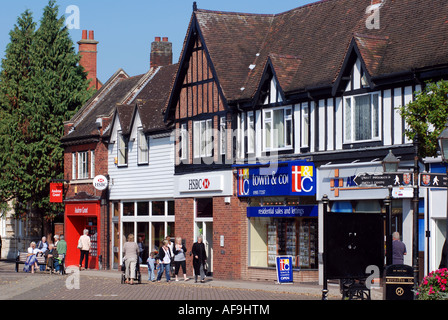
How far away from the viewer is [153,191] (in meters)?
40.8

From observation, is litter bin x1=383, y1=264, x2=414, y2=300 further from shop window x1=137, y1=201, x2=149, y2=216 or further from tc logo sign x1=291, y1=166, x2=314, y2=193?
shop window x1=137, y1=201, x2=149, y2=216

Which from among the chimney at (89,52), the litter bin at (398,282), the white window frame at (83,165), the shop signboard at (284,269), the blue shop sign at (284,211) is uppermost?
the chimney at (89,52)

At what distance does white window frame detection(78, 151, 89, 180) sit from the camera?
1850 inches

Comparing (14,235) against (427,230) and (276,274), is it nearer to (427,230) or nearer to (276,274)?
(276,274)

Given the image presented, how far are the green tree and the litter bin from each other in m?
3.30

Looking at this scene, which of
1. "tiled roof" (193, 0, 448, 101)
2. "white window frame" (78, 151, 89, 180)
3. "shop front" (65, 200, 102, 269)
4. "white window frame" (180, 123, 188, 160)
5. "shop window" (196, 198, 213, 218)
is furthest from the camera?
"white window frame" (78, 151, 89, 180)

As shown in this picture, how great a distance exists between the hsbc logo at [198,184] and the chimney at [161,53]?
12252mm

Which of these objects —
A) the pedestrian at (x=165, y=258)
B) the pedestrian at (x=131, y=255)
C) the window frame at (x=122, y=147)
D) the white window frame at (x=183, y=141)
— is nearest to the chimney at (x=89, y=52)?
the window frame at (x=122, y=147)

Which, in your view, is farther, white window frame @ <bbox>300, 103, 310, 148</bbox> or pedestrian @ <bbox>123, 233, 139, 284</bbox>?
pedestrian @ <bbox>123, 233, 139, 284</bbox>

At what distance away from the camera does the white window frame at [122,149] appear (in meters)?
43.2

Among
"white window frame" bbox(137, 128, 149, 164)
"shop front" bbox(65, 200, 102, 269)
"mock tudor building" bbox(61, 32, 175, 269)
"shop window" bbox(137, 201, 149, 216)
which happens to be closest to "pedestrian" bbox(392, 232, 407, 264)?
"white window frame" bbox(137, 128, 149, 164)

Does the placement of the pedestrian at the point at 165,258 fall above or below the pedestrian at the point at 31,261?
above

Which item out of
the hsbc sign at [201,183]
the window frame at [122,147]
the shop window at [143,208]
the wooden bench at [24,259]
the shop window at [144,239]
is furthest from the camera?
the window frame at [122,147]

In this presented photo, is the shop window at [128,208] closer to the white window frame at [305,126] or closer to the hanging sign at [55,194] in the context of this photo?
the hanging sign at [55,194]
